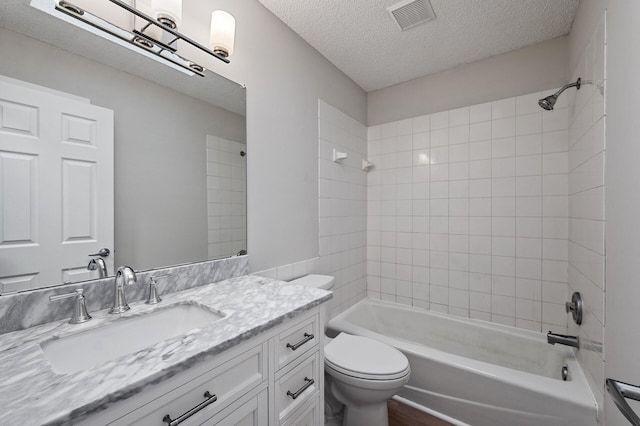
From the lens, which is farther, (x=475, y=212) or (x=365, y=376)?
(x=475, y=212)

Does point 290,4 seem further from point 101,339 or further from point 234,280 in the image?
point 101,339

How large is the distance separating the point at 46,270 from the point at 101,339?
0.98 feet

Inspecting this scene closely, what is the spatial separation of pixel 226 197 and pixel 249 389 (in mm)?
920

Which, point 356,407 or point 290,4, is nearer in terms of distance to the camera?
point 356,407

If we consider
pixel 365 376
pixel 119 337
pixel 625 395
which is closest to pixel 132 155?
pixel 119 337

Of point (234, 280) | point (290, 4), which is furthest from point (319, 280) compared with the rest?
point (290, 4)

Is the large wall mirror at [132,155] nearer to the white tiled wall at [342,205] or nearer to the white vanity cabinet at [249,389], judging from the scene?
the white vanity cabinet at [249,389]

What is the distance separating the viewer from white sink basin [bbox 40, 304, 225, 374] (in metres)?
0.78

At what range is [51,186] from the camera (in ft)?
2.93

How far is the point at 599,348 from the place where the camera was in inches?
48.5

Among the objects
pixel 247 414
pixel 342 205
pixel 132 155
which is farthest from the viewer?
pixel 342 205

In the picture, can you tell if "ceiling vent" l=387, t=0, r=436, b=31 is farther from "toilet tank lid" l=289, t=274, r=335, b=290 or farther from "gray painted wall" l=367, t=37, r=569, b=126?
"toilet tank lid" l=289, t=274, r=335, b=290

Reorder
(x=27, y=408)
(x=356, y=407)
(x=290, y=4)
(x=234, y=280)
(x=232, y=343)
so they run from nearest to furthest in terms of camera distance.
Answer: (x=27, y=408)
(x=232, y=343)
(x=234, y=280)
(x=356, y=407)
(x=290, y=4)

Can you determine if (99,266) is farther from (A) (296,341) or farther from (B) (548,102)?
(B) (548,102)
